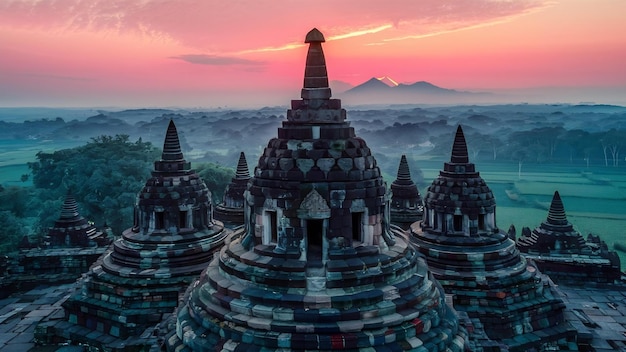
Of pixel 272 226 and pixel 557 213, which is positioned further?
pixel 557 213

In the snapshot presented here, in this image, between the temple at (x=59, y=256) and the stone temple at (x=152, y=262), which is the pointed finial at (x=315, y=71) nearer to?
the stone temple at (x=152, y=262)

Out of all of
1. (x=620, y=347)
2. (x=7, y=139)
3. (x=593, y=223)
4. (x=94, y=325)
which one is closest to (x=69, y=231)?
(x=94, y=325)

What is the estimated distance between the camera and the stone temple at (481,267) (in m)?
16.9

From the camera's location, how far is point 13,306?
2320 centimetres

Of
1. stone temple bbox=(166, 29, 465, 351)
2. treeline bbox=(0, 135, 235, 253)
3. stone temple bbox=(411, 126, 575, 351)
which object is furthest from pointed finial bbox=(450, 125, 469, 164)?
treeline bbox=(0, 135, 235, 253)

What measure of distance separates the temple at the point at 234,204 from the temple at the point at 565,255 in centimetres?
1596

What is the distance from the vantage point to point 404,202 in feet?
94.5

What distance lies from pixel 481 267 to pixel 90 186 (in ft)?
136

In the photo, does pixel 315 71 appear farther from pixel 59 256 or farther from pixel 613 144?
pixel 613 144

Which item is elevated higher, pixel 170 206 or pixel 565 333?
pixel 170 206

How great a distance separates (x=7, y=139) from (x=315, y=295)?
125m

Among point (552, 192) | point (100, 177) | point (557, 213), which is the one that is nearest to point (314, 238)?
point (557, 213)

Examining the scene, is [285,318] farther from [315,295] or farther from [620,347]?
[620,347]

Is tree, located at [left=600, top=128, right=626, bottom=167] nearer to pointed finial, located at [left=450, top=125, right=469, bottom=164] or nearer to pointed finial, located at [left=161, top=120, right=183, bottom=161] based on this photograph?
pointed finial, located at [left=450, top=125, right=469, bottom=164]
